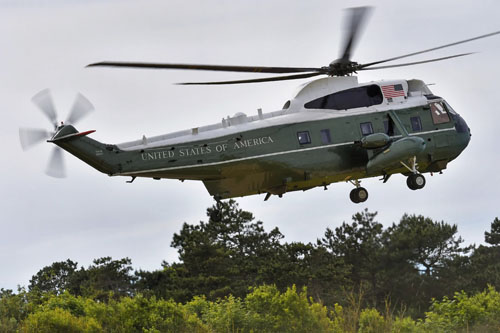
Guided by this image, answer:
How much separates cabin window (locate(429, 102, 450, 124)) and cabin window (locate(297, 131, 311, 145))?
14.4 ft

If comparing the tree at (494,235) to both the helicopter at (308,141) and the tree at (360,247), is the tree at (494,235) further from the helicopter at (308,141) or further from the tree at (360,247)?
the helicopter at (308,141)

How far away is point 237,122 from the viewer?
934 inches

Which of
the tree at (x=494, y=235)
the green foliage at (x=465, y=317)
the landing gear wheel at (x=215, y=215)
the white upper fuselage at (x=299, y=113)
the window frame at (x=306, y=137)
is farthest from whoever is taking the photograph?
the tree at (x=494, y=235)

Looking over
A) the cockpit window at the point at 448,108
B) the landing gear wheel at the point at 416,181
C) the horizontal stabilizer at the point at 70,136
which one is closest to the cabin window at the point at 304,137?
the landing gear wheel at the point at 416,181

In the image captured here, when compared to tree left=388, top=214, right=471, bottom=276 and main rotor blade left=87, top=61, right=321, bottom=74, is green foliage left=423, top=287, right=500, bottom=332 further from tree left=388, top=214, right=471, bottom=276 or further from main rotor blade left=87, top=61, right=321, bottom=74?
tree left=388, top=214, right=471, bottom=276

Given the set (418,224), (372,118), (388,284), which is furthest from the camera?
(418,224)

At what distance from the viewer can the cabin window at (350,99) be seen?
2486 cm

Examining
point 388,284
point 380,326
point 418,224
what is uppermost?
point 418,224

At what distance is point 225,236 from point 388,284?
10.5m

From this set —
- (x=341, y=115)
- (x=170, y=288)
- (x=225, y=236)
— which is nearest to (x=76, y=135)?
(x=341, y=115)

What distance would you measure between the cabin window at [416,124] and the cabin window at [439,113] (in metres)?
0.55

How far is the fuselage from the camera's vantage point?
73.9 feet

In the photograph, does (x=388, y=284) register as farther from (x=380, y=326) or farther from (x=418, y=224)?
(x=380, y=326)

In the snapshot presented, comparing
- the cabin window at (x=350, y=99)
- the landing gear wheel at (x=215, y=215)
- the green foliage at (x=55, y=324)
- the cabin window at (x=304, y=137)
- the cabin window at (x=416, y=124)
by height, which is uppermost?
the cabin window at (x=350, y=99)
